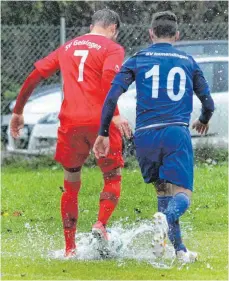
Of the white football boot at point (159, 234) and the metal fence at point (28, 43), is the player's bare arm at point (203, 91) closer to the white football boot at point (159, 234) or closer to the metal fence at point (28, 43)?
the white football boot at point (159, 234)

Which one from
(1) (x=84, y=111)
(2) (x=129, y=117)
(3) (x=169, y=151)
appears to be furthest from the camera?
(2) (x=129, y=117)

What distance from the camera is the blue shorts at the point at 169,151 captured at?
755 cm

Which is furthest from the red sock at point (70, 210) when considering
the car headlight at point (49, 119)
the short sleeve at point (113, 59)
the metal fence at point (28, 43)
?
the metal fence at point (28, 43)

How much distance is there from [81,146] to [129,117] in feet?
17.5

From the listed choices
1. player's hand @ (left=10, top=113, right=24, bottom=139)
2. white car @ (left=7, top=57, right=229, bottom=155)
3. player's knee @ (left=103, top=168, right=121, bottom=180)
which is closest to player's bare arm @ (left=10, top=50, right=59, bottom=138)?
player's hand @ (left=10, top=113, right=24, bottom=139)

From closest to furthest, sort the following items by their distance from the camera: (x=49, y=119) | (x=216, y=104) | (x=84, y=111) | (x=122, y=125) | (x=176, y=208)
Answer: (x=176, y=208) → (x=122, y=125) → (x=84, y=111) → (x=216, y=104) → (x=49, y=119)

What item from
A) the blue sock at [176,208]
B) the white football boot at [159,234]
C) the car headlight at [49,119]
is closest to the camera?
the white football boot at [159,234]

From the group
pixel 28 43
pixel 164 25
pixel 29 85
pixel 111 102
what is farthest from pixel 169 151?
pixel 28 43

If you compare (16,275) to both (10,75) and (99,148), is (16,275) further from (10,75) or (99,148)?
(10,75)

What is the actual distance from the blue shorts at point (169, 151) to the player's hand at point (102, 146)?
0.22 meters

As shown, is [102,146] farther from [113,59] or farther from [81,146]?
[113,59]

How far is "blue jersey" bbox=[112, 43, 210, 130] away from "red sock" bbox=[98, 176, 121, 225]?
2.76 feet

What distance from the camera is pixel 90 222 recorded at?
403 inches

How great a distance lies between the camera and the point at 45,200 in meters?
11.4
